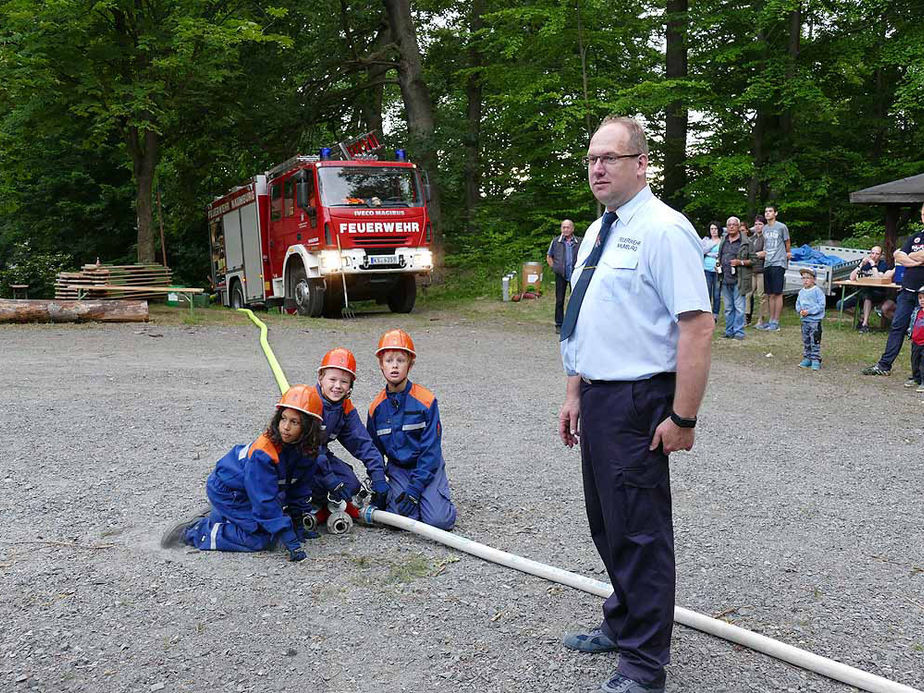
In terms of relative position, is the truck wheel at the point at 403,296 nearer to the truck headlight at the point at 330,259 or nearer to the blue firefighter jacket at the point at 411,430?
the truck headlight at the point at 330,259

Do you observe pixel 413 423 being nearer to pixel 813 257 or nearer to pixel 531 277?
pixel 813 257

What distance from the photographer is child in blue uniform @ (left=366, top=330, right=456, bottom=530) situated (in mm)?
4406

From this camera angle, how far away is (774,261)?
13.0 m

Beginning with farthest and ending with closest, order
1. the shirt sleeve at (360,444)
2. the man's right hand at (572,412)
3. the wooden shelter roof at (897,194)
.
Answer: the wooden shelter roof at (897,194) < the shirt sleeve at (360,444) < the man's right hand at (572,412)

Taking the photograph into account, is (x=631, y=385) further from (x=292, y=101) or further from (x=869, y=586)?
(x=292, y=101)

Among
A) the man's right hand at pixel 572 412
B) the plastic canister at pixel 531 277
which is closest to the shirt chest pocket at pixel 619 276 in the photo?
the man's right hand at pixel 572 412

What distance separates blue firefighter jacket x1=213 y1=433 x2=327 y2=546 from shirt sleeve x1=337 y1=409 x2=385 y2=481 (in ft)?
0.94

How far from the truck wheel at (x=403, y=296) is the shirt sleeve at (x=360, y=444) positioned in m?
12.5

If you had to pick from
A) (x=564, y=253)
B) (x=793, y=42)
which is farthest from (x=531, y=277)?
(x=793, y=42)

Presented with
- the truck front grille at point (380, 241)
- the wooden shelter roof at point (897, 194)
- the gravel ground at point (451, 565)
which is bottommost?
the gravel ground at point (451, 565)

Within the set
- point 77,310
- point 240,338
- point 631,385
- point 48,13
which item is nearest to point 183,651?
point 631,385

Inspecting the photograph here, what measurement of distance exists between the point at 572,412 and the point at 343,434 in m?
1.82

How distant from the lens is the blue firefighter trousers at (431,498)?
14.4ft

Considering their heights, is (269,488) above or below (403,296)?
below
